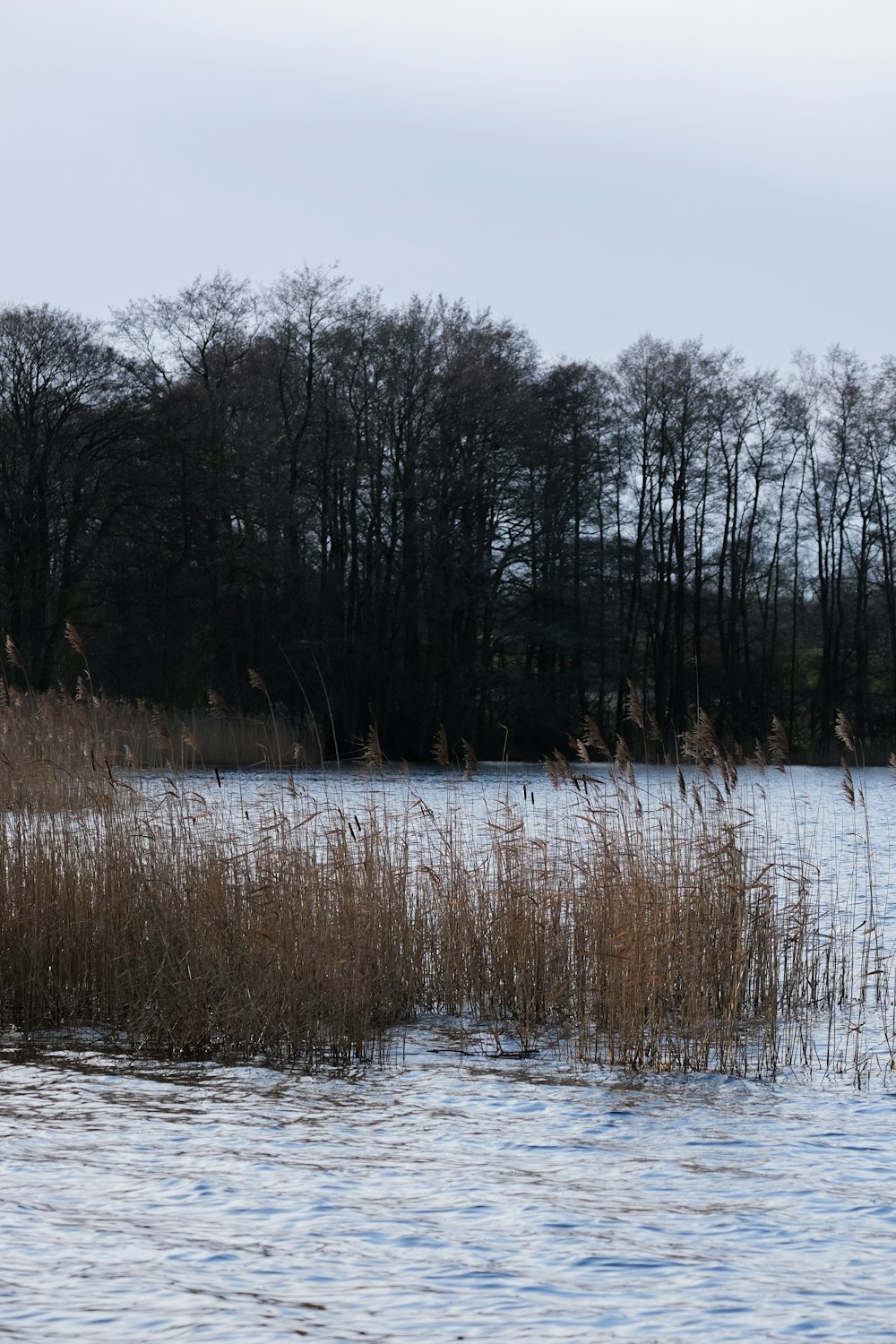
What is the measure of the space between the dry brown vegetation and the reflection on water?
404 millimetres

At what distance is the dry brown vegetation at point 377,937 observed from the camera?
6.52 m

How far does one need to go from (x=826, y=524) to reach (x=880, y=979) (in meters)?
30.8

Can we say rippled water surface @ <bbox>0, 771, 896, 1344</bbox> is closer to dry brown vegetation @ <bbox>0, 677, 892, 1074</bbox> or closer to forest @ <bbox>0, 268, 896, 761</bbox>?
dry brown vegetation @ <bbox>0, 677, 892, 1074</bbox>

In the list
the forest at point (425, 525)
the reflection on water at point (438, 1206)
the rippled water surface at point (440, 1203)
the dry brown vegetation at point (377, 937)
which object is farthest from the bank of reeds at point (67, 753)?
the forest at point (425, 525)

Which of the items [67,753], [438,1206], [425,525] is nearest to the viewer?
[438,1206]

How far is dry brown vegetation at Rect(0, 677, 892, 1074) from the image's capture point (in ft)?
21.4

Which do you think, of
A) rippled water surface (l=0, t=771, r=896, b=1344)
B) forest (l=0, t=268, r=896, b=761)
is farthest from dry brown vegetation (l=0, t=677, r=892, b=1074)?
forest (l=0, t=268, r=896, b=761)

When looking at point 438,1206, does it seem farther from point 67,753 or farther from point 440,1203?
point 67,753

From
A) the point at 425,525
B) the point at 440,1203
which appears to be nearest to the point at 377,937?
the point at 440,1203

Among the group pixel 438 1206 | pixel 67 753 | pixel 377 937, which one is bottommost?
pixel 438 1206

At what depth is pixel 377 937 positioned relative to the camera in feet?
23.6

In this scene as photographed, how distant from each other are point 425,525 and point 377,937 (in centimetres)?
2508

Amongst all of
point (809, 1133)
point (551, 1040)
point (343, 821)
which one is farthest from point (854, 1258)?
point (343, 821)

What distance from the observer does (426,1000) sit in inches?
293
